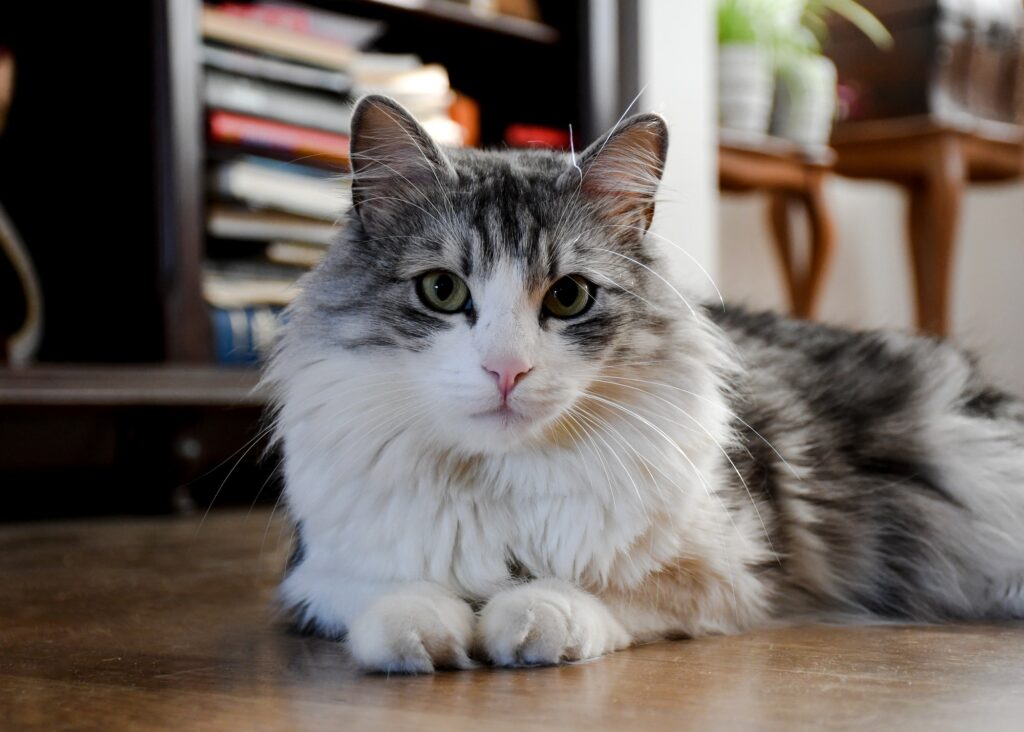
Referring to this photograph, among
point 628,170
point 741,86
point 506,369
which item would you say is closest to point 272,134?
point 741,86

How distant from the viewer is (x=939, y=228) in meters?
3.68

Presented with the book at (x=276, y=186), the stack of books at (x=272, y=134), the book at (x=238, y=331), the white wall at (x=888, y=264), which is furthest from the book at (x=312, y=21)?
the white wall at (x=888, y=264)

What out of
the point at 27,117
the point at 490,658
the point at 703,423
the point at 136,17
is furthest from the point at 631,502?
the point at 27,117

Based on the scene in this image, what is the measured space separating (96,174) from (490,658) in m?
1.96

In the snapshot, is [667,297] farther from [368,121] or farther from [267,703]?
[267,703]

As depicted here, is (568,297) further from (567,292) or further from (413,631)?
(413,631)

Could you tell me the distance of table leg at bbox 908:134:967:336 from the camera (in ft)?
12.1

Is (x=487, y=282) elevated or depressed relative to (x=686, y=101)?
depressed

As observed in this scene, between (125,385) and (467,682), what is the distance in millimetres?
1596

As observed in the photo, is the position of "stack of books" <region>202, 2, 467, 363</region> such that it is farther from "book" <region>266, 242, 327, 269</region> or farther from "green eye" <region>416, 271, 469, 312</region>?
"green eye" <region>416, 271, 469, 312</region>

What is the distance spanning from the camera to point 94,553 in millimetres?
2025

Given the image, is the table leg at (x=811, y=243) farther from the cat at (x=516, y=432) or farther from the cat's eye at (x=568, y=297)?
the cat's eye at (x=568, y=297)

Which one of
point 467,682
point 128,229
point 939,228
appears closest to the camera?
point 467,682

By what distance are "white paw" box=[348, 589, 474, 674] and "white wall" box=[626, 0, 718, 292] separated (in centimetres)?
206
